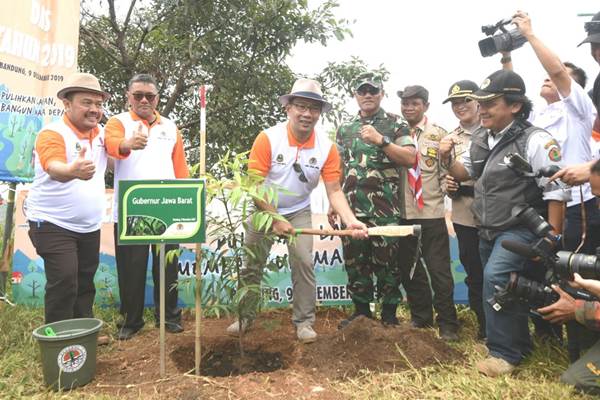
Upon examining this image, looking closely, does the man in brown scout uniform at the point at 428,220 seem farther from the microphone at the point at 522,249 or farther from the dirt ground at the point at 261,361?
the microphone at the point at 522,249

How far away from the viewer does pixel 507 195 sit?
9.73 ft

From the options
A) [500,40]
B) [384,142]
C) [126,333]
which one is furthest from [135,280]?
[500,40]

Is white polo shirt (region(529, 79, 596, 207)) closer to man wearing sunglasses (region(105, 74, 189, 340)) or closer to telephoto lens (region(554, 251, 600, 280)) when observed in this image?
telephoto lens (region(554, 251, 600, 280))

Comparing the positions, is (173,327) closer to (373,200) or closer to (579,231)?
(373,200)

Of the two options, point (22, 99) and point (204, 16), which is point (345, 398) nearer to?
point (22, 99)

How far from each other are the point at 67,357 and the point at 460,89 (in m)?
3.56

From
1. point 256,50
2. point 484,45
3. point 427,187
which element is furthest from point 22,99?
point 484,45

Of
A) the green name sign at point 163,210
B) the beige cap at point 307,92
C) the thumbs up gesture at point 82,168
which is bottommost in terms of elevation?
the green name sign at point 163,210

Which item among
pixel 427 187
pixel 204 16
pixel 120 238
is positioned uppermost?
pixel 204 16

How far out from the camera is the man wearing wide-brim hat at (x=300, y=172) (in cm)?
341

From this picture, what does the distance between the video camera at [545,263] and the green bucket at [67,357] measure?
2.61 meters

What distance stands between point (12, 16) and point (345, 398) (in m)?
4.22

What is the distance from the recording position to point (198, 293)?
295 centimetres

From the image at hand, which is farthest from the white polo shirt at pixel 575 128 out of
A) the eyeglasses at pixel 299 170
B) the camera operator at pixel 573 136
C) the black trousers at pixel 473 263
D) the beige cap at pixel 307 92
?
the eyeglasses at pixel 299 170
